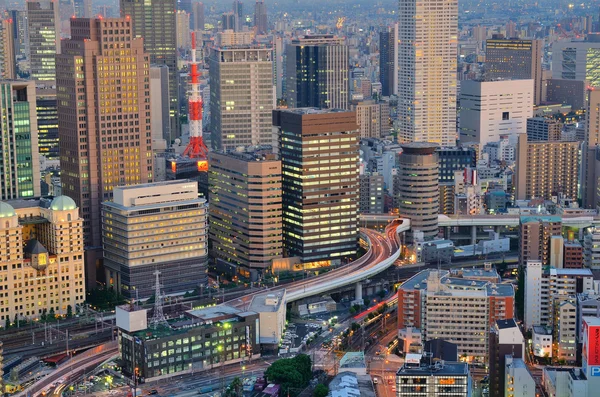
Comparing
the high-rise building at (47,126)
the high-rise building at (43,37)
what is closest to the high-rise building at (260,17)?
the high-rise building at (43,37)

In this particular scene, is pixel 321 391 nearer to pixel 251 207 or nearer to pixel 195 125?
pixel 251 207

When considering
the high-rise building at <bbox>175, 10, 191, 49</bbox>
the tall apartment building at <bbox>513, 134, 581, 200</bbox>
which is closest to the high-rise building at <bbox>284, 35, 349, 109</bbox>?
the tall apartment building at <bbox>513, 134, 581, 200</bbox>

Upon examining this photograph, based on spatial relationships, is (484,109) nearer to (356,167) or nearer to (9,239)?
(356,167)

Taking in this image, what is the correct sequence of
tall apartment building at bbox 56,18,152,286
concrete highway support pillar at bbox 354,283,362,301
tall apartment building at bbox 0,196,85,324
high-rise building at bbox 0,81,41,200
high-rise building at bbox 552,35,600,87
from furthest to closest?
high-rise building at bbox 552,35,600,87, concrete highway support pillar at bbox 354,283,362,301, tall apartment building at bbox 56,18,152,286, high-rise building at bbox 0,81,41,200, tall apartment building at bbox 0,196,85,324

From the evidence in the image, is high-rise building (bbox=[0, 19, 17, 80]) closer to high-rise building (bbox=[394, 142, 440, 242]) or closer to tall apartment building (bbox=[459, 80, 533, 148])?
tall apartment building (bbox=[459, 80, 533, 148])

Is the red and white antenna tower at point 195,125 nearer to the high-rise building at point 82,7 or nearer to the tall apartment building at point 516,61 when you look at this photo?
the tall apartment building at point 516,61

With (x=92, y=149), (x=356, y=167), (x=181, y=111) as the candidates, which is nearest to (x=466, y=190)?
(x=356, y=167)
